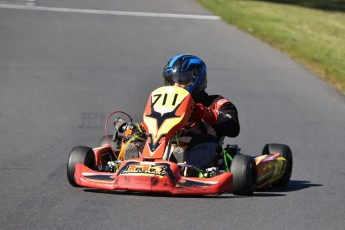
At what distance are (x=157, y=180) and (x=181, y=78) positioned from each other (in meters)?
1.47

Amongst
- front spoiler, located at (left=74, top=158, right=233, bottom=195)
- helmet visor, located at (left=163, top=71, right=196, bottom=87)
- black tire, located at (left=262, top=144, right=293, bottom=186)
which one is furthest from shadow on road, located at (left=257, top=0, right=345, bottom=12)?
front spoiler, located at (left=74, top=158, right=233, bottom=195)

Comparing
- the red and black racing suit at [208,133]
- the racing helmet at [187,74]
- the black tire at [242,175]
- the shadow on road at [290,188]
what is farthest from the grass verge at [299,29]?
the black tire at [242,175]

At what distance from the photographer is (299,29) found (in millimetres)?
19672

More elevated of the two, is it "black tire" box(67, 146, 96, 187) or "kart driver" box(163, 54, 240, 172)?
"kart driver" box(163, 54, 240, 172)

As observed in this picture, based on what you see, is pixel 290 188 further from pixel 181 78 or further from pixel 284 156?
pixel 181 78

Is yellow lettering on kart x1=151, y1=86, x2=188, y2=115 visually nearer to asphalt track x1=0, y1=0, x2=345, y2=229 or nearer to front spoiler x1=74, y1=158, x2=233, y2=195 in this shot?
front spoiler x1=74, y1=158, x2=233, y2=195

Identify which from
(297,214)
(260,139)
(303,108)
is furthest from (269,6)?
(297,214)

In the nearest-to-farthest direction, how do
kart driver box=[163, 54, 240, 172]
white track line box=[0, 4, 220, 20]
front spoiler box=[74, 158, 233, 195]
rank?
front spoiler box=[74, 158, 233, 195]
kart driver box=[163, 54, 240, 172]
white track line box=[0, 4, 220, 20]

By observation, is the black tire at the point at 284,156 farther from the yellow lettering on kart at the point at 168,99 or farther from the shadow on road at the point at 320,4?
the shadow on road at the point at 320,4

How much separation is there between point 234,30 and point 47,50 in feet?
14.8

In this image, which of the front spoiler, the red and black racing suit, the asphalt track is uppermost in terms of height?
the red and black racing suit

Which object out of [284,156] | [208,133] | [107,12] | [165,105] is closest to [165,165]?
[165,105]

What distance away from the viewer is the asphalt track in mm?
6473

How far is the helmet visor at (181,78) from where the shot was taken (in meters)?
8.11
